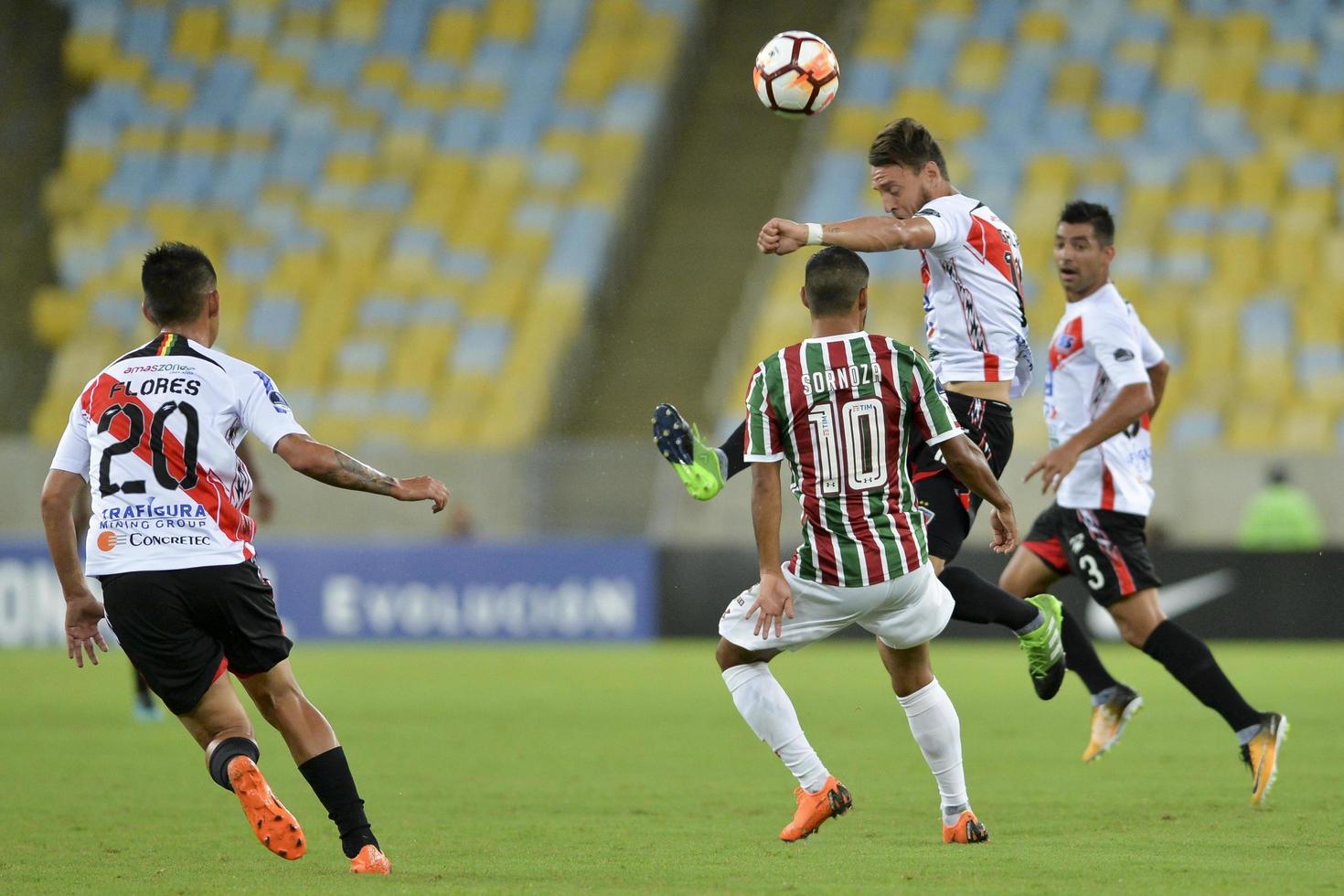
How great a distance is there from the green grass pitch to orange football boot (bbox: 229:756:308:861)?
0.47ft

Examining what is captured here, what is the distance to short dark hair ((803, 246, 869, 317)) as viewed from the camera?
5887mm

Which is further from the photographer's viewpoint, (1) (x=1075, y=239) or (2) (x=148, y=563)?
(1) (x=1075, y=239)

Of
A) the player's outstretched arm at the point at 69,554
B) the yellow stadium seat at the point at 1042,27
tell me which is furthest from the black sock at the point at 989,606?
the yellow stadium seat at the point at 1042,27

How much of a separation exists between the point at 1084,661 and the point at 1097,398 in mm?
1132

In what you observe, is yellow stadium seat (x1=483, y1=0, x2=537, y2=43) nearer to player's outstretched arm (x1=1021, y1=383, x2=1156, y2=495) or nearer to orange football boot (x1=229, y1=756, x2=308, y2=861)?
player's outstretched arm (x1=1021, y1=383, x2=1156, y2=495)

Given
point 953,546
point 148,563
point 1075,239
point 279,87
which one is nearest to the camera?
point 148,563

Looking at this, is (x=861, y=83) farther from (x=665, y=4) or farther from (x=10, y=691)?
(x=10, y=691)

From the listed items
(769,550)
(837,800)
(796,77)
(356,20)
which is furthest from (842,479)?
(356,20)

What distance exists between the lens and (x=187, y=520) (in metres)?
5.54

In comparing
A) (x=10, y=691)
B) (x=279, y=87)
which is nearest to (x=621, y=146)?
(x=279, y=87)

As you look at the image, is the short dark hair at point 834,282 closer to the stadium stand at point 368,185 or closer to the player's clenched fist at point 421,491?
the player's clenched fist at point 421,491

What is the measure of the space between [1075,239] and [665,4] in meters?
17.5

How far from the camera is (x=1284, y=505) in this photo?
16438mm

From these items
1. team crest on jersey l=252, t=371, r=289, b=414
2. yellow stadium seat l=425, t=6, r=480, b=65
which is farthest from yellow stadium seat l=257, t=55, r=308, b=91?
team crest on jersey l=252, t=371, r=289, b=414
